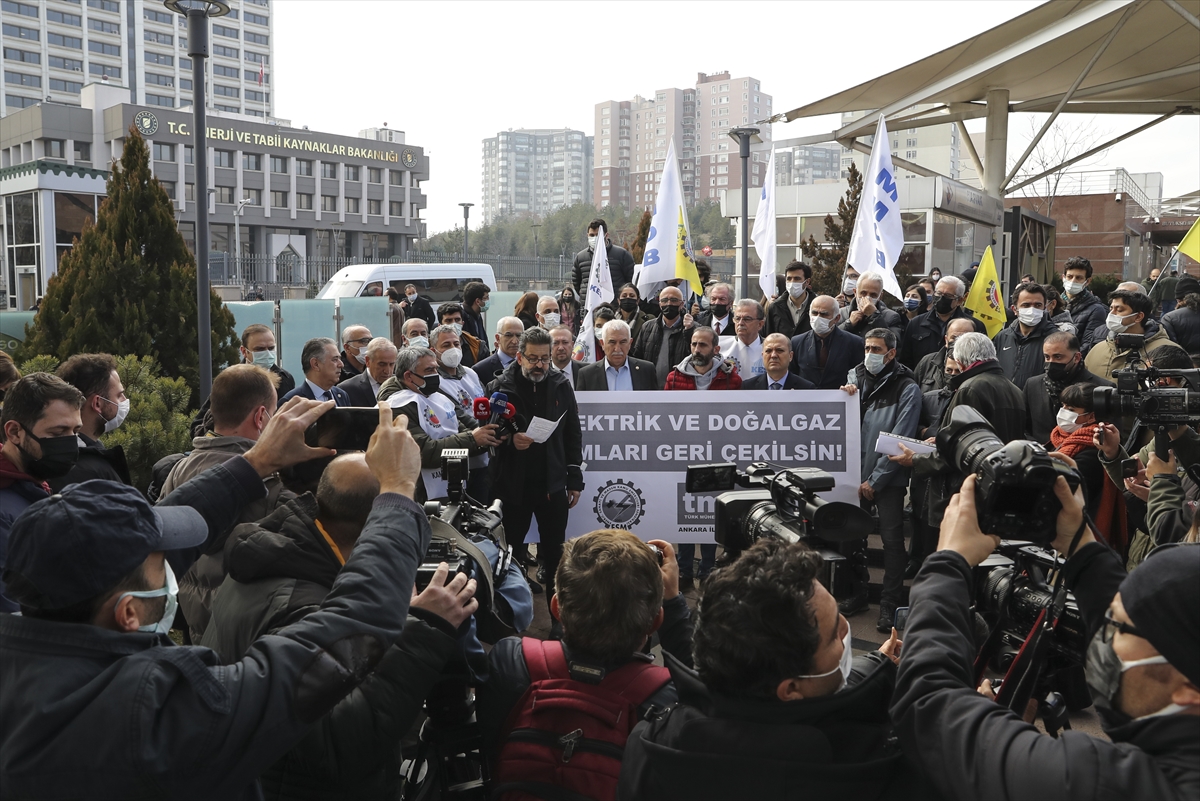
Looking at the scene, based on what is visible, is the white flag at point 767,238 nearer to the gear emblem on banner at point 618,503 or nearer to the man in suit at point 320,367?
Result: the gear emblem on banner at point 618,503

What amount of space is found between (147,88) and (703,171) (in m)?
78.8

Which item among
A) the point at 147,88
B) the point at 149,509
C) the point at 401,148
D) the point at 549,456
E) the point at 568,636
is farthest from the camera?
the point at 147,88

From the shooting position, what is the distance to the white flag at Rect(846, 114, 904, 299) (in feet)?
32.3

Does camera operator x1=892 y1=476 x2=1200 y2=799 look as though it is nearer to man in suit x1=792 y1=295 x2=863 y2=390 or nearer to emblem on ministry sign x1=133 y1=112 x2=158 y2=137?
man in suit x1=792 y1=295 x2=863 y2=390

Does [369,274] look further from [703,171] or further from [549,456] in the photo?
[703,171]

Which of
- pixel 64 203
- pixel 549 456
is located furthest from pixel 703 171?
pixel 549 456

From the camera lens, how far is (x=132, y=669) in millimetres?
1850

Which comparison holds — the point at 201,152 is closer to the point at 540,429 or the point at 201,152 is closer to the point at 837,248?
the point at 540,429

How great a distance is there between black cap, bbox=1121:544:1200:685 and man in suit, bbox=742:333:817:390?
5.65 metres

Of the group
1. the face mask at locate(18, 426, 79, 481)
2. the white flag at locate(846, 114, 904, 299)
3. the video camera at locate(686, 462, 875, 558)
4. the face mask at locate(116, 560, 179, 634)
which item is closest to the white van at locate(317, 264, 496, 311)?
the white flag at locate(846, 114, 904, 299)

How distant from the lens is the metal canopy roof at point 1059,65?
57.7 ft

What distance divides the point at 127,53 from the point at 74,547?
11811cm

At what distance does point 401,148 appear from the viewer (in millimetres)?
84812

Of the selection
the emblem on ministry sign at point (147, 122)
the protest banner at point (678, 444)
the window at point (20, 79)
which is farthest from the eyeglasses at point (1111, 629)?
the window at point (20, 79)
